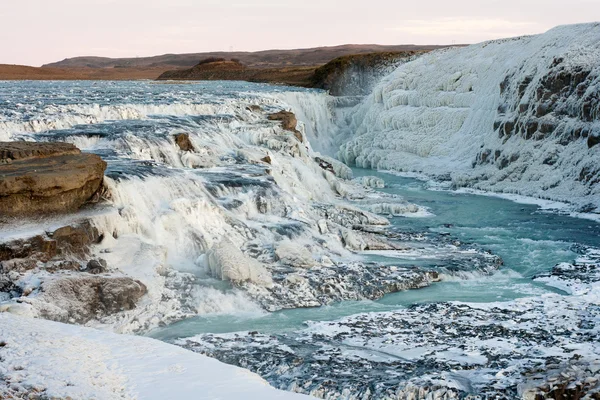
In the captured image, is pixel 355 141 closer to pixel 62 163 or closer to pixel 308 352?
pixel 62 163

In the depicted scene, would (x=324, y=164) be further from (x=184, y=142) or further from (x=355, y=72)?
(x=355, y=72)

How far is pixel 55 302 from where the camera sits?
9.88 metres


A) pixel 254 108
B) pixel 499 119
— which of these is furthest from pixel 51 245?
pixel 499 119

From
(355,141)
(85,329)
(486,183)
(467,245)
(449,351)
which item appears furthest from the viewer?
(355,141)

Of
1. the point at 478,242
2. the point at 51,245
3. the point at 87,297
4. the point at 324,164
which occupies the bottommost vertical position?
the point at 478,242

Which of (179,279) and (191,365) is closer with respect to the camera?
(191,365)

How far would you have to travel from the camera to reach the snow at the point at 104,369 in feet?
21.2

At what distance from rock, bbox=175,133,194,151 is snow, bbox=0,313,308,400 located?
33.2 ft

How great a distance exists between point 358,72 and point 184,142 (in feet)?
84.4

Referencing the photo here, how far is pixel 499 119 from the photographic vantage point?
2584cm

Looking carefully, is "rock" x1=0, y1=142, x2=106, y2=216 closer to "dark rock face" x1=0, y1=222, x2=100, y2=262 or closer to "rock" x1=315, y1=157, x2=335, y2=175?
"dark rock face" x1=0, y1=222, x2=100, y2=262

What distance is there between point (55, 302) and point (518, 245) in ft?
32.6

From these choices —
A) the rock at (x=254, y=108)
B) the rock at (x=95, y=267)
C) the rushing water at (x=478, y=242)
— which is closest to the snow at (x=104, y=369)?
the rushing water at (x=478, y=242)

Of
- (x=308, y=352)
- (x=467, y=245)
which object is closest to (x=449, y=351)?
(x=308, y=352)
